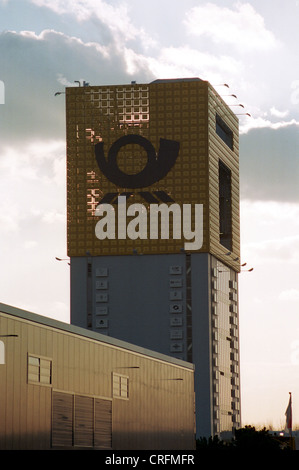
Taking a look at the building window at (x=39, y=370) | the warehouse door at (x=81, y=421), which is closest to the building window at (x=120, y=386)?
the warehouse door at (x=81, y=421)

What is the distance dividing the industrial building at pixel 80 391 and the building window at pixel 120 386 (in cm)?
8

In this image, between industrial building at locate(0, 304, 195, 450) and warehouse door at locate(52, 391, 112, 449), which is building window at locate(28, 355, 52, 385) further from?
warehouse door at locate(52, 391, 112, 449)

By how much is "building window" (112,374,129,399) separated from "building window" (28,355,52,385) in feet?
48.9

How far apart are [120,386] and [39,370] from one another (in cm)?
1871

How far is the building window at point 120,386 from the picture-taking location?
9274 centimetres

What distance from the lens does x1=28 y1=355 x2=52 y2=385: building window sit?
246 ft

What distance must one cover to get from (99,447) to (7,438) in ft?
59.2

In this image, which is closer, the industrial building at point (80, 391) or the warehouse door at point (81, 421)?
the industrial building at point (80, 391)

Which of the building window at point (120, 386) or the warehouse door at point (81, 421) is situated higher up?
the building window at point (120, 386)

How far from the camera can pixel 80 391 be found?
84.4 meters

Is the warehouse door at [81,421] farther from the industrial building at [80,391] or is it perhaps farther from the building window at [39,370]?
the building window at [39,370]

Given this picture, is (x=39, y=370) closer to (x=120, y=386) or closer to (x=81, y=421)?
(x=81, y=421)
